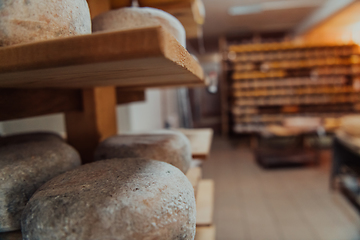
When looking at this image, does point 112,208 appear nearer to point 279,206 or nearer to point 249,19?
point 279,206

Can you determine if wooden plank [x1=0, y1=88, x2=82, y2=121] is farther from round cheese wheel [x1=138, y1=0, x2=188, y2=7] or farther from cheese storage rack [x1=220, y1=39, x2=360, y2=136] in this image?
cheese storage rack [x1=220, y1=39, x2=360, y2=136]

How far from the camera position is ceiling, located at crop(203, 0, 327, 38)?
4.84 m

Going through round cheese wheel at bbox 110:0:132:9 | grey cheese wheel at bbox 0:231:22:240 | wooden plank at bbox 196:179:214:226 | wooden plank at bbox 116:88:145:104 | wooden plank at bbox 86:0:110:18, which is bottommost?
wooden plank at bbox 196:179:214:226

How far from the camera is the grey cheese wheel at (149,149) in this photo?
76 cm

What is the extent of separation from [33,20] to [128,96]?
892mm

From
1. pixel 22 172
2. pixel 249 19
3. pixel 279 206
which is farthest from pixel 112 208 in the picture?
pixel 249 19

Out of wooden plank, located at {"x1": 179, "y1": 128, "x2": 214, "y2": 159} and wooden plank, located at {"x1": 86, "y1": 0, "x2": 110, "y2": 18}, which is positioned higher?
wooden plank, located at {"x1": 86, "y1": 0, "x2": 110, "y2": 18}

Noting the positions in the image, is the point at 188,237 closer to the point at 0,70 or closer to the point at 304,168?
the point at 0,70

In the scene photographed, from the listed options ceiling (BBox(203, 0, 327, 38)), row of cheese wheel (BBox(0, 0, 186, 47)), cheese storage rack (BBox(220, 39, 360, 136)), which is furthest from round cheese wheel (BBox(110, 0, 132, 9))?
cheese storage rack (BBox(220, 39, 360, 136))

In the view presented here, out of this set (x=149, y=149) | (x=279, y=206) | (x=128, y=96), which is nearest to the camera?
(x=149, y=149)

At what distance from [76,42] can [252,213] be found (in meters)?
2.60

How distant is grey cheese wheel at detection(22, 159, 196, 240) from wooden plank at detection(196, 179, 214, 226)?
437 millimetres

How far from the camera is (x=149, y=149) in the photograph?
30.0 inches

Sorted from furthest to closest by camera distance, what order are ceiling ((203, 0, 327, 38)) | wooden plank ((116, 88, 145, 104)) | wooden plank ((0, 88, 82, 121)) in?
ceiling ((203, 0, 327, 38)), wooden plank ((116, 88, 145, 104)), wooden plank ((0, 88, 82, 121))
